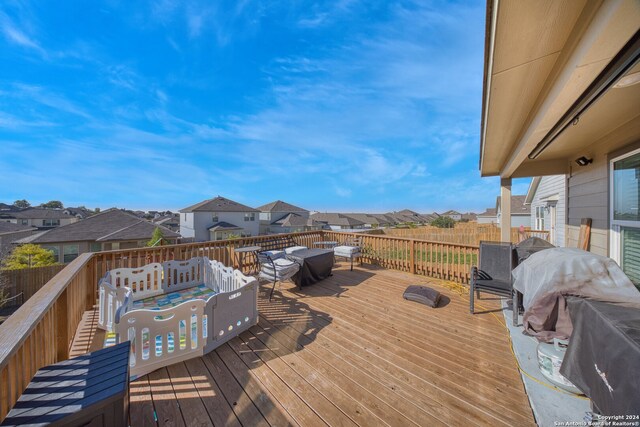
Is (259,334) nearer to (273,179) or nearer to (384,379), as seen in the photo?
(384,379)

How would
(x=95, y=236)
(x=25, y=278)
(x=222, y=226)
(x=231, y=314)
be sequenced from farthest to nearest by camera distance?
1. (x=222, y=226)
2. (x=95, y=236)
3. (x=25, y=278)
4. (x=231, y=314)

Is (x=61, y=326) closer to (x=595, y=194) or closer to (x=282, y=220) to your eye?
(x=595, y=194)

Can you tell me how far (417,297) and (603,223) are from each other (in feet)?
8.89

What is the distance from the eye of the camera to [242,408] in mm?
1853

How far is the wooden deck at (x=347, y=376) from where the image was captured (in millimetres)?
1788

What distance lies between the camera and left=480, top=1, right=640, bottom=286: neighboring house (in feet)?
4.42

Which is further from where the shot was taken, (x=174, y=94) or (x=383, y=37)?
(x=174, y=94)

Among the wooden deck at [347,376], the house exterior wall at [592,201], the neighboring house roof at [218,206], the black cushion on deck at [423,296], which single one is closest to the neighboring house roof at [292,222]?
the neighboring house roof at [218,206]

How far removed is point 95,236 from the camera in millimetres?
15844

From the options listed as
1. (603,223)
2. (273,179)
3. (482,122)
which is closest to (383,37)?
(482,122)

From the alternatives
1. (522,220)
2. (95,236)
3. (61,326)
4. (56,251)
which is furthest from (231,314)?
(522,220)

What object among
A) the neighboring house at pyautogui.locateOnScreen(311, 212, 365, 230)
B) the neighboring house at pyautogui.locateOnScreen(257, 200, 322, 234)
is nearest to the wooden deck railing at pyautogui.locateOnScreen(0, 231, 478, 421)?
the neighboring house at pyautogui.locateOnScreen(257, 200, 322, 234)

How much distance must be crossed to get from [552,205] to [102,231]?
2557 centimetres

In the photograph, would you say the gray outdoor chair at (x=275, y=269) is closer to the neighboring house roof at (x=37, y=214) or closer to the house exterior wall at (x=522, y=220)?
the house exterior wall at (x=522, y=220)
